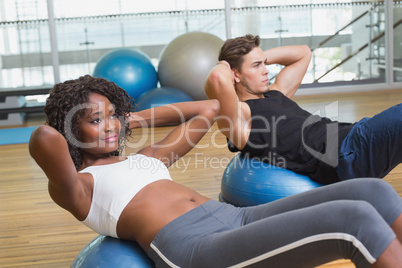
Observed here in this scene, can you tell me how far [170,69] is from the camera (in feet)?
17.0

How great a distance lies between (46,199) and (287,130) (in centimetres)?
155

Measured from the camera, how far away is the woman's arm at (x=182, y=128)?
5.56ft

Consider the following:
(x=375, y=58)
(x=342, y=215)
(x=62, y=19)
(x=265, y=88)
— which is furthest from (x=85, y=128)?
(x=375, y=58)

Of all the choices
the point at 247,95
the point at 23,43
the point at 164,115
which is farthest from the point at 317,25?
the point at 164,115

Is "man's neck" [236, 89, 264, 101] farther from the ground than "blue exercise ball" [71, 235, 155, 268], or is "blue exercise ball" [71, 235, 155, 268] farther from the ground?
→ "man's neck" [236, 89, 264, 101]

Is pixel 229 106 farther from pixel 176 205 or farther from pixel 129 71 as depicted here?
pixel 129 71

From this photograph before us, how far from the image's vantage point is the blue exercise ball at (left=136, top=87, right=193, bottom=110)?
4.80 m

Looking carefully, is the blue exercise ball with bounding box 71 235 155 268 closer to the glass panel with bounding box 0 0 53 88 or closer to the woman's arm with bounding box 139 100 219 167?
the woman's arm with bounding box 139 100 219 167

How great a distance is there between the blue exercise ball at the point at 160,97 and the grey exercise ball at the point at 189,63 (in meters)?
0.16

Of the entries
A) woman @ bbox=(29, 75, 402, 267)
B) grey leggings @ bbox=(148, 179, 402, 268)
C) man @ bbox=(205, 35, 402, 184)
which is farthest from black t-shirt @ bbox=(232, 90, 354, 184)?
grey leggings @ bbox=(148, 179, 402, 268)

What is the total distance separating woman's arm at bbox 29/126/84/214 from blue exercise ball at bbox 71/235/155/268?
0.56ft

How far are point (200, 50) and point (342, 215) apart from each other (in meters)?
4.13

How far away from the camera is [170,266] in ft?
4.47

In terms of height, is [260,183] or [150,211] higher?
[150,211]
